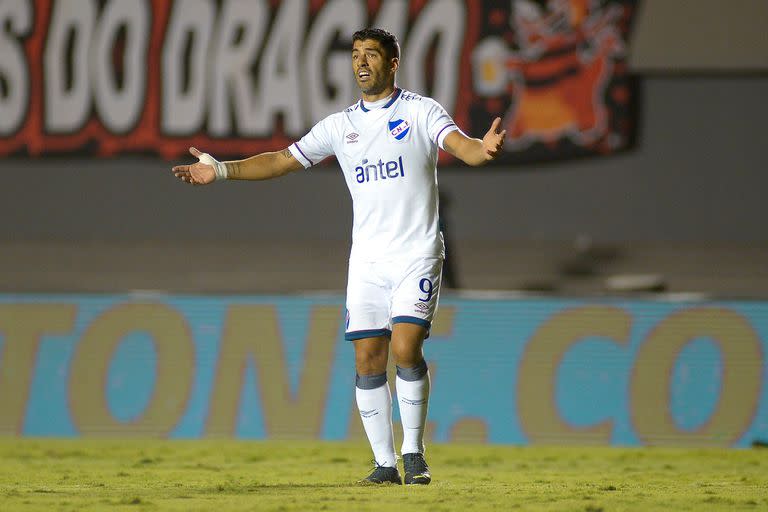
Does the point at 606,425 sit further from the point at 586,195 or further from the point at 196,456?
the point at 586,195

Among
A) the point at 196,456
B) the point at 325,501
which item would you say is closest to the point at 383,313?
the point at 325,501

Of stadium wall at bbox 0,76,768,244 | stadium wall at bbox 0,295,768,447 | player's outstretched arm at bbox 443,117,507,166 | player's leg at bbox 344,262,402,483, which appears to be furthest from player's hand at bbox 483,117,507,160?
stadium wall at bbox 0,76,768,244

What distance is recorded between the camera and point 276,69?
12297 millimetres

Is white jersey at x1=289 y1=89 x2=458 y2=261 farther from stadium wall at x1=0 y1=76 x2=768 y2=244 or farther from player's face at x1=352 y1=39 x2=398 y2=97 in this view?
stadium wall at x1=0 y1=76 x2=768 y2=244

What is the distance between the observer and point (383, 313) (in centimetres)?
566

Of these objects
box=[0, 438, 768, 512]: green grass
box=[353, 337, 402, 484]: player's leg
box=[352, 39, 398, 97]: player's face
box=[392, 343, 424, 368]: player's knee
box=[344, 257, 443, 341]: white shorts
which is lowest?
box=[0, 438, 768, 512]: green grass

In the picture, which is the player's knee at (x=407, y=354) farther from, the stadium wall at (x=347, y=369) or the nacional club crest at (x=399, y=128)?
the stadium wall at (x=347, y=369)

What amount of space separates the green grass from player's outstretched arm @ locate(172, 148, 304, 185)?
→ 1.46 meters

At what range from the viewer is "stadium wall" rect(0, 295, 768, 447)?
827cm

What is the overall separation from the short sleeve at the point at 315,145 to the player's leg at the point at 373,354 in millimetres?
580

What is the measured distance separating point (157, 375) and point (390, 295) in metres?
3.35

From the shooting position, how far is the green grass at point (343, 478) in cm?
508

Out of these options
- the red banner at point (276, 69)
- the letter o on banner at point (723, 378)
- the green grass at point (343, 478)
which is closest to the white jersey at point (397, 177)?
the green grass at point (343, 478)

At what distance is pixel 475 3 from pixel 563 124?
1.48 m
